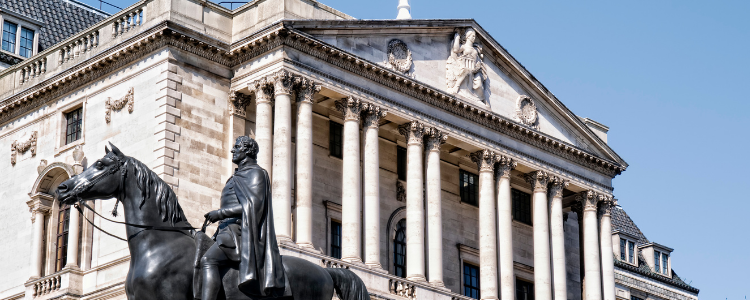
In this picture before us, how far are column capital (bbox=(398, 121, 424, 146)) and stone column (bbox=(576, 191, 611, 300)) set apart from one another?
10.5m

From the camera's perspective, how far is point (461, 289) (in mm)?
51656

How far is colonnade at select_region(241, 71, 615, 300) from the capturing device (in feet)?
141

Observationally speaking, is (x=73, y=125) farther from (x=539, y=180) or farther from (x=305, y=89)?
(x=539, y=180)

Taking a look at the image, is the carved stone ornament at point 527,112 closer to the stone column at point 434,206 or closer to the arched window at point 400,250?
the stone column at point 434,206

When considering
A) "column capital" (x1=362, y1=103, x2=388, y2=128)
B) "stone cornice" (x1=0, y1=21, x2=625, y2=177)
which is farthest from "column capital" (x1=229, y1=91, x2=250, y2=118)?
"column capital" (x1=362, y1=103, x2=388, y2=128)

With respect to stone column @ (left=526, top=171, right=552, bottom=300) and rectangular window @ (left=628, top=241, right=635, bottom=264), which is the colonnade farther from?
rectangular window @ (left=628, top=241, right=635, bottom=264)

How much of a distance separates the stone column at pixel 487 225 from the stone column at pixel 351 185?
19.7 feet

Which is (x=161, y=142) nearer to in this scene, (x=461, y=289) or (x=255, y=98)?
(x=255, y=98)

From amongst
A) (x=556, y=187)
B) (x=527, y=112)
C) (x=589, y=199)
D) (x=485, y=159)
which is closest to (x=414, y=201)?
(x=485, y=159)

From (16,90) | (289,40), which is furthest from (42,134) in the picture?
(289,40)

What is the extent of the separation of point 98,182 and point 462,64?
32.4 meters

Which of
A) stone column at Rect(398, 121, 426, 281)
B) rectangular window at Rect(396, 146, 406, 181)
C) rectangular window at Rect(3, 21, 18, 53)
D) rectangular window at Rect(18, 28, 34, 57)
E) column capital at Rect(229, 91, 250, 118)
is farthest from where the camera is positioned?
rectangular window at Rect(18, 28, 34, 57)

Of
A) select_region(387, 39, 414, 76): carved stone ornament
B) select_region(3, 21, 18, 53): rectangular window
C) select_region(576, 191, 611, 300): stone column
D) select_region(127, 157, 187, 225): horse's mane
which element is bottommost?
select_region(127, 157, 187, 225): horse's mane

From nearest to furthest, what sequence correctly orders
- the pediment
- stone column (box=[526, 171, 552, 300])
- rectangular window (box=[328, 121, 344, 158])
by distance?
the pediment → rectangular window (box=[328, 121, 344, 158]) → stone column (box=[526, 171, 552, 300])
